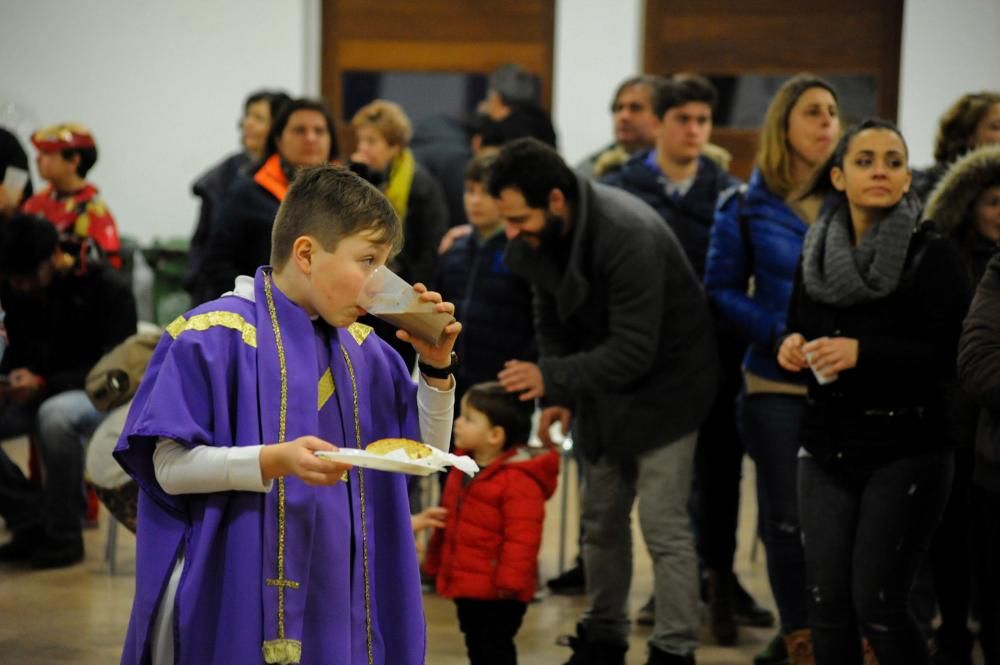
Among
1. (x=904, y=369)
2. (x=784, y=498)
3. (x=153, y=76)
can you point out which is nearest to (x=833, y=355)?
(x=904, y=369)

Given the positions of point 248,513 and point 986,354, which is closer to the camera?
point 248,513

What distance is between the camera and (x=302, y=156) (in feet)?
16.6

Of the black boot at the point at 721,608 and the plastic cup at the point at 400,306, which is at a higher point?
the plastic cup at the point at 400,306

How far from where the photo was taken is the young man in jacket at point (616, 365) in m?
4.10

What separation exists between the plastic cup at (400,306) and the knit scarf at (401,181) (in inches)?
136

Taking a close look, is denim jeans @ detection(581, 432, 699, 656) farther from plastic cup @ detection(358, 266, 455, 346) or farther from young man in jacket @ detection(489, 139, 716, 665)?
plastic cup @ detection(358, 266, 455, 346)

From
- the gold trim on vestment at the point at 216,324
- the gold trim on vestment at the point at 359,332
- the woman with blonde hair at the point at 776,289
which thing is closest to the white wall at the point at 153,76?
the woman with blonde hair at the point at 776,289

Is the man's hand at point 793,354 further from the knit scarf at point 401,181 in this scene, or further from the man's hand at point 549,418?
the knit scarf at point 401,181

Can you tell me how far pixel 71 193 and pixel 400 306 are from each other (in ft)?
14.1

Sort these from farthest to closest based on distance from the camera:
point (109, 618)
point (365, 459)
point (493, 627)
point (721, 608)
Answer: point (109, 618)
point (721, 608)
point (493, 627)
point (365, 459)

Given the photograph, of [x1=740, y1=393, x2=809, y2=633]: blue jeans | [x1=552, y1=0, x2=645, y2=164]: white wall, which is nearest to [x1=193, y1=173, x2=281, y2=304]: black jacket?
[x1=740, y1=393, x2=809, y2=633]: blue jeans

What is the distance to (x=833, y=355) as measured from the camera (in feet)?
11.3

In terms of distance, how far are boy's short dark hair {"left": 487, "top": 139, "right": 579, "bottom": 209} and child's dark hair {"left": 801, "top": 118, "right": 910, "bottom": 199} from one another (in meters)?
0.70

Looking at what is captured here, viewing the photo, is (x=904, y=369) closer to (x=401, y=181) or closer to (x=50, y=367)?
(x=401, y=181)
